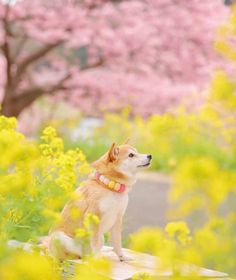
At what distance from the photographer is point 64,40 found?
14.7m

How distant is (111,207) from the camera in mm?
4137

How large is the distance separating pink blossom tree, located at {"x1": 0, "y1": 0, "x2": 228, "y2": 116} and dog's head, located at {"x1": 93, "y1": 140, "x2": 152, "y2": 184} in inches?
399

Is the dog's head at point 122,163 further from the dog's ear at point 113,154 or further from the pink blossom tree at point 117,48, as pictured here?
the pink blossom tree at point 117,48

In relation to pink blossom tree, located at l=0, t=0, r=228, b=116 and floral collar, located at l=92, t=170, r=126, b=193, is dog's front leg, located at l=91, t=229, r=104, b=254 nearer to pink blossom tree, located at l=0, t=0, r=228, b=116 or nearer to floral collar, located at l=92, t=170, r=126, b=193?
floral collar, located at l=92, t=170, r=126, b=193

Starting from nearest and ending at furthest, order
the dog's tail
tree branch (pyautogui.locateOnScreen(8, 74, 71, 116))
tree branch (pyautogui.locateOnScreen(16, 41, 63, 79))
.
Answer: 1. the dog's tail
2. tree branch (pyautogui.locateOnScreen(8, 74, 71, 116))
3. tree branch (pyautogui.locateOnScreen(16, 41, 63, 79))

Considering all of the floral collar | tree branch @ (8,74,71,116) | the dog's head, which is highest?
tree branch @ (8,74,71,116)

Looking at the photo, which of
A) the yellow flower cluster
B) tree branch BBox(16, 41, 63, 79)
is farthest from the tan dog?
tree branch BBox(16, 41, 63, 79)

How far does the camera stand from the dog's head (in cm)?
421

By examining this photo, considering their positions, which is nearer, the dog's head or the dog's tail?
the dog's tail

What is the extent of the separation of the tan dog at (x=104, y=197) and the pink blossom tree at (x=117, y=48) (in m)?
10.2

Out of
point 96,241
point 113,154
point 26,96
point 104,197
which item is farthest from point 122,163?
point 26,96

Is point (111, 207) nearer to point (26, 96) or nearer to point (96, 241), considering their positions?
point (96, 241)

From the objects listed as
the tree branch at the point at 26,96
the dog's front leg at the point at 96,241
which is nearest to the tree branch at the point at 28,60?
the tree branch at the point at 26,96

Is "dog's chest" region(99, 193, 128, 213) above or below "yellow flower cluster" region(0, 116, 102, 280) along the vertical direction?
above
